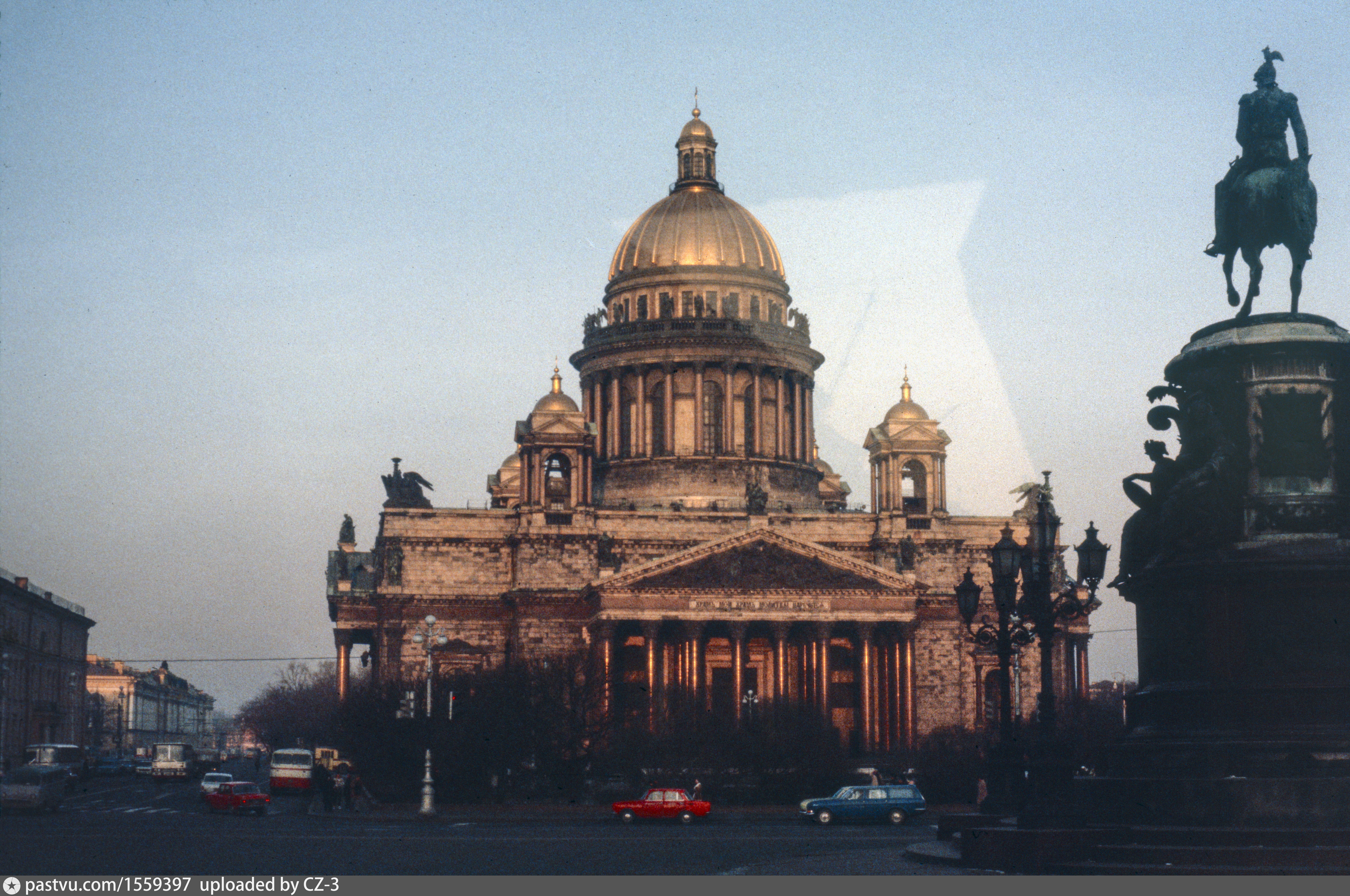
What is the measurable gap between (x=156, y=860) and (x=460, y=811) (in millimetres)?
31363

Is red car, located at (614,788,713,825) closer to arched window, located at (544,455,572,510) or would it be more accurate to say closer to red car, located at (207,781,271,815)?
red car, located at (207,781,271,815)

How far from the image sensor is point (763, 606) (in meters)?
92.6

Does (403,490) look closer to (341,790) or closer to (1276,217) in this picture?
(341,790)

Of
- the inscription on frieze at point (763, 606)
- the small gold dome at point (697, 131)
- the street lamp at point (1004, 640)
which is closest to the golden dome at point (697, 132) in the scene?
the small gold dome at point (697, 131)

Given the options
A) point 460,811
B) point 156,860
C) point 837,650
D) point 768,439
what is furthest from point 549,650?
point 156,860

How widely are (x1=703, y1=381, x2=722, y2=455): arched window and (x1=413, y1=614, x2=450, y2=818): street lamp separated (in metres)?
33.3

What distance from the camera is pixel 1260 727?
76.5 feet

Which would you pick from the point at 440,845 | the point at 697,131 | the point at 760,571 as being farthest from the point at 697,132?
the point at 440,845

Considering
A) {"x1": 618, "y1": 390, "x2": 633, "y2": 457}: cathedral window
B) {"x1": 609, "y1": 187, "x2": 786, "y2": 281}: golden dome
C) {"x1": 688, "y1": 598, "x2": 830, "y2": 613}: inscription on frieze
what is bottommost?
{"x1": 688, "y1": 598, "x2": 830, "y2": 613}: inscription on frieze

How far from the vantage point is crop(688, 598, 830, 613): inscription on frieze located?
92.2m

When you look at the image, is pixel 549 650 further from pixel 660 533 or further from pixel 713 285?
pixel 713 285

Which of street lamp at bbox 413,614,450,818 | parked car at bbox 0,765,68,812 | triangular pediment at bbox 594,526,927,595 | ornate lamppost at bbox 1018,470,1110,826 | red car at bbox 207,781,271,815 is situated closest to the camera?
ornate lamppost at bbox 1018,470,1110,826

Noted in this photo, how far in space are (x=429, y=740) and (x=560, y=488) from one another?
38.8 metres

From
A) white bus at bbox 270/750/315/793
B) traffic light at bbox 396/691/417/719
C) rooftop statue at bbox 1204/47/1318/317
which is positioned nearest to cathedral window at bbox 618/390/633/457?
white bus at bbox 270/750/315/793
